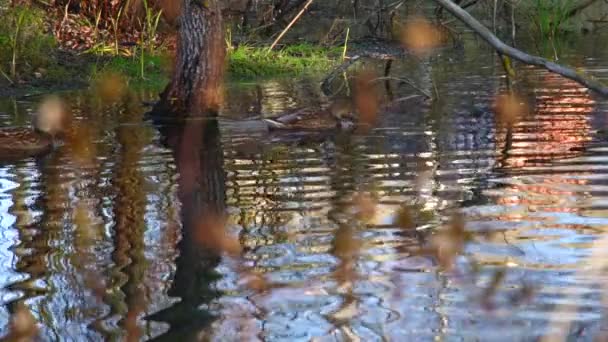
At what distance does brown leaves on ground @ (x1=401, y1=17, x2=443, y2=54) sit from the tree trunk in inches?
517

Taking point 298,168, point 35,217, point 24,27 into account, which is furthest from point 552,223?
point 24,27

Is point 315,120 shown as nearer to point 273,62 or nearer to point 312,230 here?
point 312,230

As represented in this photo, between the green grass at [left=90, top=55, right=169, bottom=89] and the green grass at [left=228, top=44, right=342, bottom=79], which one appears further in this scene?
the green grass at [left=228, top=44, right=342, bottom=79]

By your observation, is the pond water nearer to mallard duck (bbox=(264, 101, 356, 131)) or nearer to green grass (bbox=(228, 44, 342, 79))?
mallard duck (bbox=(264, 101, 356, 131))

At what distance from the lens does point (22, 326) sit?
5.42m

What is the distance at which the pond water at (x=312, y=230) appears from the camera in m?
5.41

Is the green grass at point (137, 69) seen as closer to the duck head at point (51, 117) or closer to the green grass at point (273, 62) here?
the green grass at point (273, 62)

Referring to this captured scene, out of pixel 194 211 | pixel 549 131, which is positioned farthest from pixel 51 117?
pixel 549 131

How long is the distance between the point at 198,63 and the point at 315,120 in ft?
5.77

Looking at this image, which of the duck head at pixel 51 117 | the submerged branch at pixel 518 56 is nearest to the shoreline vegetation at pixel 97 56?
the duck head at pixel 51 117

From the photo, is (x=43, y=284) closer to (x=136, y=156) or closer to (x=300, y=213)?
(x=300, y=213)

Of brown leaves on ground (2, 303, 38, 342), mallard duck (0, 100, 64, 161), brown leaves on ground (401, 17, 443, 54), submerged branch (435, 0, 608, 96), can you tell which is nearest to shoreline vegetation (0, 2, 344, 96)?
brown leaves on ground (401, 17, 443, 54)

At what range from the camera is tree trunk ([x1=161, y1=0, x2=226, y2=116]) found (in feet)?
43.0

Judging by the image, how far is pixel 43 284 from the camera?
6211mm
